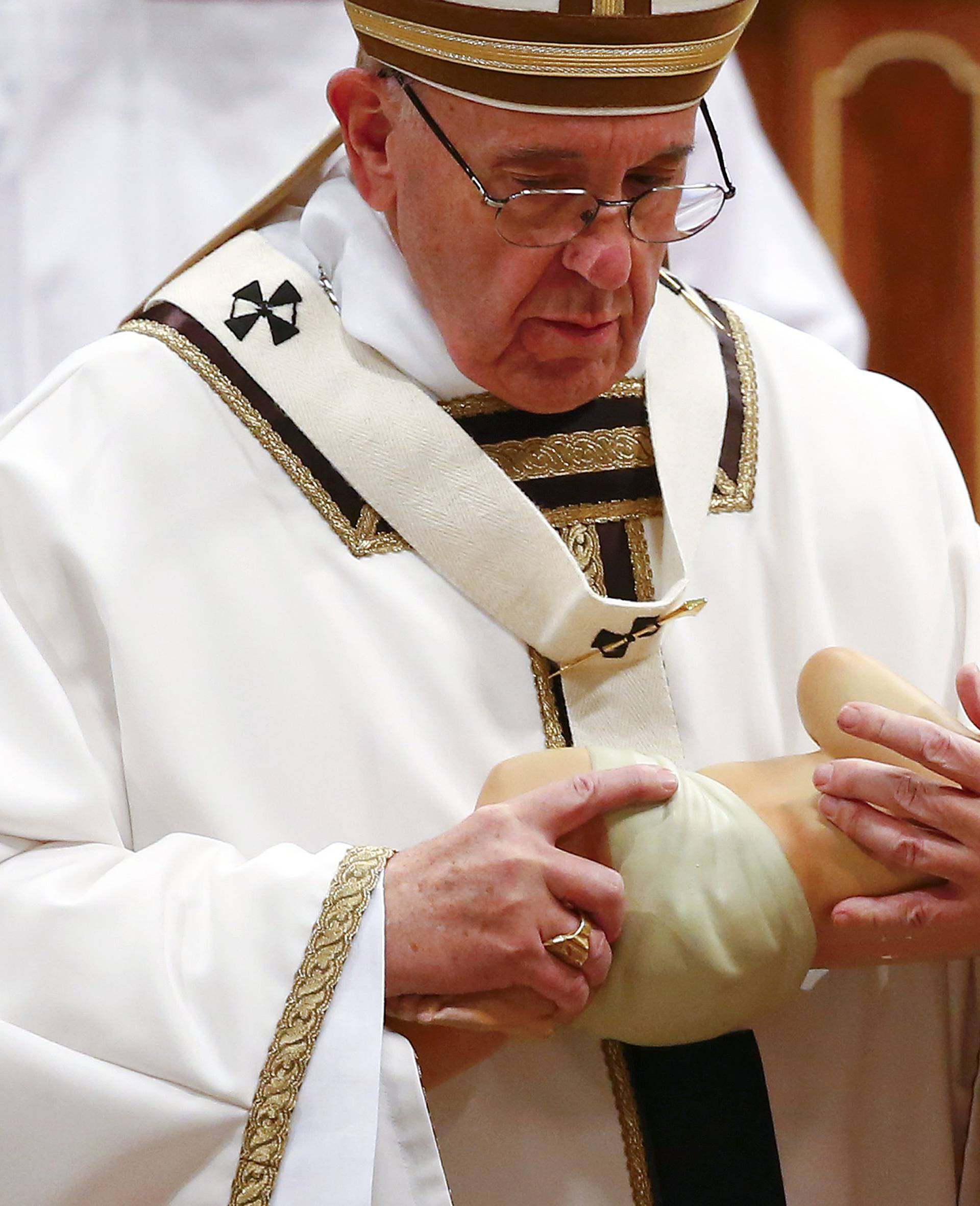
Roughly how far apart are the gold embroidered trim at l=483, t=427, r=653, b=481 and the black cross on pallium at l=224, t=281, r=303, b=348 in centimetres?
35

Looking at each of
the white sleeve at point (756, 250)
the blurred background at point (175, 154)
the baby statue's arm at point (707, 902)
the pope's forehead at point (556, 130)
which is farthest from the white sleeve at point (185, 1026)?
the white sleeve at point (756, 250)

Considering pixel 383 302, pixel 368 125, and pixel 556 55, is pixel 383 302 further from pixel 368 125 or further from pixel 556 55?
pixel 556 55

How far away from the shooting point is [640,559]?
9.52 feet

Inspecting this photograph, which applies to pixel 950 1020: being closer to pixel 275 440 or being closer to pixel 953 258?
pixel 275 440

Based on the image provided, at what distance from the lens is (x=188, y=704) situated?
2.68 metres

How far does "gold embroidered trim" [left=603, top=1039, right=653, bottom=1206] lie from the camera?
271 centimetres

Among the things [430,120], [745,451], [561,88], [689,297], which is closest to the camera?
[561,88]

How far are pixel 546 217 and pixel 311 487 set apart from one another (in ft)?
1.69

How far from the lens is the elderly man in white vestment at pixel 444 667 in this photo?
238 cm

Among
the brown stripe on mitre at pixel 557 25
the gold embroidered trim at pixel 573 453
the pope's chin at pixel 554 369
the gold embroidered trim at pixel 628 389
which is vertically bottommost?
the gold embroidered trim at pixel 573 453

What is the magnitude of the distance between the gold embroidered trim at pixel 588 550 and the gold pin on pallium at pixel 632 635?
9 centimetres

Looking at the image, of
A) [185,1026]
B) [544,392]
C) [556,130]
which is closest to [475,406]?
[544,392]

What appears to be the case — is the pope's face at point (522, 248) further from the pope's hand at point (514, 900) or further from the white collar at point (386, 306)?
the pope's hand at point (514, 900)

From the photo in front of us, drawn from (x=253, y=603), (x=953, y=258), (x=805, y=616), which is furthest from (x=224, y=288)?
(x=953, y=258)
